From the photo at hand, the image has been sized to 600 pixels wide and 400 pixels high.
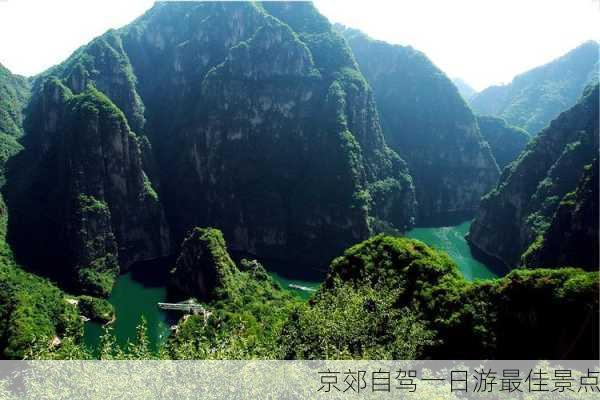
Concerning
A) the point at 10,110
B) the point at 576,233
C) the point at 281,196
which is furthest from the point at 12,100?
the point at 576,233

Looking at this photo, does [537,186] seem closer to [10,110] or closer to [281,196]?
[281,196]

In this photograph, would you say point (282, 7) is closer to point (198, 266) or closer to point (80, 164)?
point (80, 164)

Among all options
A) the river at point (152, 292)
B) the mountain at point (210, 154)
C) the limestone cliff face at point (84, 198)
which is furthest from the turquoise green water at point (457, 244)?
the limestone cliff face at point (84, 198)

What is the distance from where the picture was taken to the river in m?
62.6

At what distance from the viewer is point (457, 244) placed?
4343 inches

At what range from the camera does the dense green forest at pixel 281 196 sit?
3025cm

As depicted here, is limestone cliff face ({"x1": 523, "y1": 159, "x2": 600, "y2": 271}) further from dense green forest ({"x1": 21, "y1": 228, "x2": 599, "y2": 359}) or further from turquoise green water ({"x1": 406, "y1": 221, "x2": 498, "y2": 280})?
dense green forest ({"x1": 21, "y1": 228, "x2": 599, "y2": 359})

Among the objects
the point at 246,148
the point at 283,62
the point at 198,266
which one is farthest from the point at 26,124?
the point at 198,266

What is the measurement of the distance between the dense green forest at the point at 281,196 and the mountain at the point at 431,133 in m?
0.58

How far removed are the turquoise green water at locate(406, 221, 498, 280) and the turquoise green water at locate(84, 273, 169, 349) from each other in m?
40.5

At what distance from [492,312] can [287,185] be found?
85644mm

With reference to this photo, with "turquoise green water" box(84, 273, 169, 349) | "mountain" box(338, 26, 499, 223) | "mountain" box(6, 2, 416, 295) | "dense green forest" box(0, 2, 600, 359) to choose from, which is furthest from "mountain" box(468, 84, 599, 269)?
"turquoise green water" box(84, 273, 169, 349)

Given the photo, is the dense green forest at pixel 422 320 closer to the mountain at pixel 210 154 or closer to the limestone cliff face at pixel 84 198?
the limestone cliff face at pixel 84 198

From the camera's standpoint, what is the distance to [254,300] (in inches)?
2554
